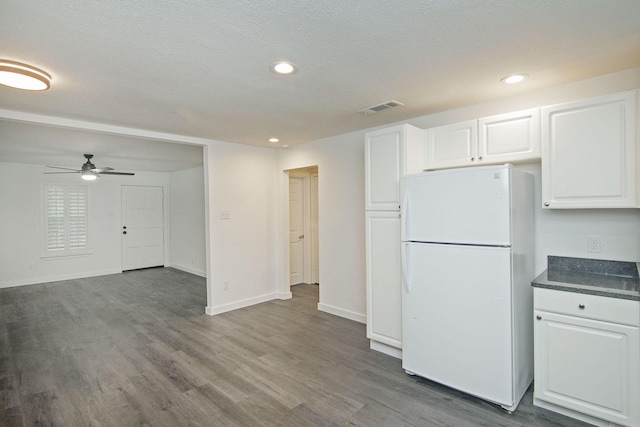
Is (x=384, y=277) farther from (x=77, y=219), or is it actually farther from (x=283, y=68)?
(x=77, y=219)

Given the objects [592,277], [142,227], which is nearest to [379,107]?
[592,277]

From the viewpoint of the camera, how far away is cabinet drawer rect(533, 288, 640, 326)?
2.02 metres

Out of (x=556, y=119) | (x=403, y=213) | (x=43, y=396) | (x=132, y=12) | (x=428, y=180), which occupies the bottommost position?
(x=43, y=396)

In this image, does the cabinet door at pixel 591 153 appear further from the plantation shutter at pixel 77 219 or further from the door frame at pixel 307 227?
the plantation shutter at pixel 77 219

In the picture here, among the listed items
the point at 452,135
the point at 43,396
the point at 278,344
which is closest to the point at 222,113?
the point at 452,135

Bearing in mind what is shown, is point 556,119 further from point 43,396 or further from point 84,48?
point 43,396

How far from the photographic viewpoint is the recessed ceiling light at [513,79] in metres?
2.53

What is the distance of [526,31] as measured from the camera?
188 cm

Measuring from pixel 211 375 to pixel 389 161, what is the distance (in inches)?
102

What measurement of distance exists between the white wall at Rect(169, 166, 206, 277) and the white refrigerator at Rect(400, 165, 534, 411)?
5665 millimetres

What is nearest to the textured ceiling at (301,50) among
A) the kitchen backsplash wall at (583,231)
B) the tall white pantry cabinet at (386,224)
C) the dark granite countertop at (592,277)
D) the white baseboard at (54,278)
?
the tall white pantry cabinet at (386,224)

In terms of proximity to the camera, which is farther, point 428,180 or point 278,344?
point 278,344

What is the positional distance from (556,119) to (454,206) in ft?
3.21

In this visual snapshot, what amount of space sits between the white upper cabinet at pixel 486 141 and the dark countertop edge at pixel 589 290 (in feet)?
3.32
